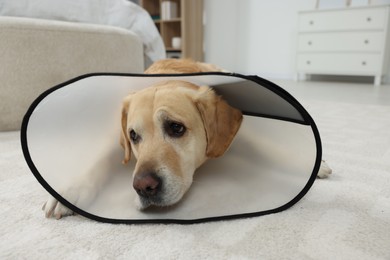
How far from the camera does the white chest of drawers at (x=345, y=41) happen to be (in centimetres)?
351

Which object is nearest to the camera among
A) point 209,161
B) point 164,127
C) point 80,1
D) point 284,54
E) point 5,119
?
point 164,127

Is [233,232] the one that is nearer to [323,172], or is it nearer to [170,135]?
[170,135]

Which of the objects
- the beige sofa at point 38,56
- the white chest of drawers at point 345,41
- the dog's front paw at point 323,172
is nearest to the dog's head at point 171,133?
the dog's front paw at point 323,172

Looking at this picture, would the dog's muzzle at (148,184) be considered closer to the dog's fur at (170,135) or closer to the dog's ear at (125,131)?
the dog's fur at (170,135)

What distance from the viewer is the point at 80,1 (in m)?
1.66

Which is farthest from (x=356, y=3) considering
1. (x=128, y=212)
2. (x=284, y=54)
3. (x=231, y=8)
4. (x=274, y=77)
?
(x=128, y=212)

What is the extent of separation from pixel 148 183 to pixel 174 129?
118 mm

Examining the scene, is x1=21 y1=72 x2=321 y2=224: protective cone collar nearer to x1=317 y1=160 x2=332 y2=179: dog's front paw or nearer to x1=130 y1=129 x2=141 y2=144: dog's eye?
x1=130 y1=129 x2=141 y2=144: dog's eye

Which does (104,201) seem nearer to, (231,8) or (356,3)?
(356,3)

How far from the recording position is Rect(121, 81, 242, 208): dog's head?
568mm

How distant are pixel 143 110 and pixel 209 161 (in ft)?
0.71

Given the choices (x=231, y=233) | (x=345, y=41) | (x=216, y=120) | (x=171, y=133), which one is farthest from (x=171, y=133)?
(x=345, y=41)

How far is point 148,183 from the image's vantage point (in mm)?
556

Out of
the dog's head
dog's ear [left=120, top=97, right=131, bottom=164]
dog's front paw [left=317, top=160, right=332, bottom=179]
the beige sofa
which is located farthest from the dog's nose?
the beige sofa
